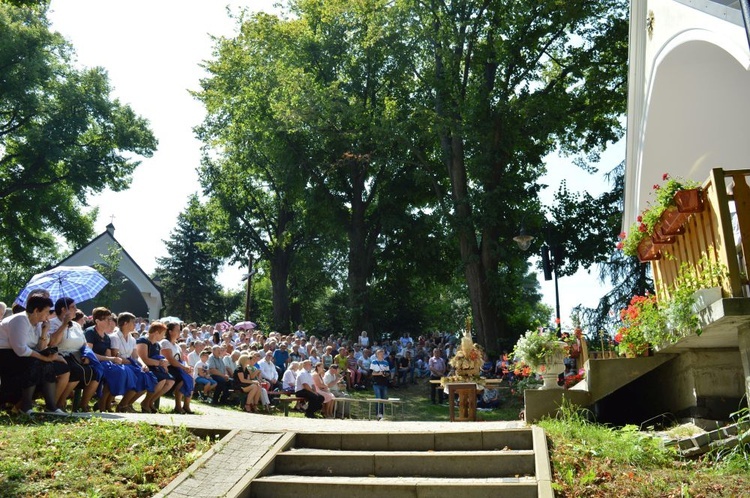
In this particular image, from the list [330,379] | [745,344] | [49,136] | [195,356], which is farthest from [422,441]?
[49,136]

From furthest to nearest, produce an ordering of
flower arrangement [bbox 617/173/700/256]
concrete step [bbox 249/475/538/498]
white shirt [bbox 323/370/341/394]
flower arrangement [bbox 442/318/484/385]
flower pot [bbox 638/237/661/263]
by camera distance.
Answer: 1. white shirt [bbox 323/370/341/394]
2. flower arrangement [bbox 442/318/484/385]
3. flower pot [bbox 638/237/661/263]
4. flower arrangement [bbox 617/173/700/256]
5. concrete step [bbox 249/475/538/498]

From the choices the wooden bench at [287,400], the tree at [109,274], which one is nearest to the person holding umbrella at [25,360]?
the wooden bench at [287,400]

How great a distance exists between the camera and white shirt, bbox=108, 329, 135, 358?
1073 cm

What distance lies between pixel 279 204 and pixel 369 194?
25.5 ft

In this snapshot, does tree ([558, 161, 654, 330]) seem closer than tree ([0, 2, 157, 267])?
Yes

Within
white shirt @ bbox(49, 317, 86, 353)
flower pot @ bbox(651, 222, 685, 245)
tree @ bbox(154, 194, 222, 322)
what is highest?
tree @ bbox(154, 194, 222, 322)

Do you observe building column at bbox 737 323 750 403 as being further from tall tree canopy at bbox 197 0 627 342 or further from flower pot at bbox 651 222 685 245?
tall tree canopy at bbox 197 0 627 342

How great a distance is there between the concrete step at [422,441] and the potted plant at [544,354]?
1796 millimetres

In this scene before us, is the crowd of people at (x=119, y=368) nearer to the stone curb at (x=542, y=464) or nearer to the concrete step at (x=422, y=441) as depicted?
the concrete step at (x=422, y=441)

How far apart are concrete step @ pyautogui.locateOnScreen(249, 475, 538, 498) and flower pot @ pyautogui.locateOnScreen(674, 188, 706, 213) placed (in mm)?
3581

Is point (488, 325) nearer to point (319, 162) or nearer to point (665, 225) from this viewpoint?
point (319, 162)

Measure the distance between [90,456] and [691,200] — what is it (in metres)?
7.02

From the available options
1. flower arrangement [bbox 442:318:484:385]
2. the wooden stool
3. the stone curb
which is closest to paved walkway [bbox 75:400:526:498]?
the stone curb

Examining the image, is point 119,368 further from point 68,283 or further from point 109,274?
point 109,274
